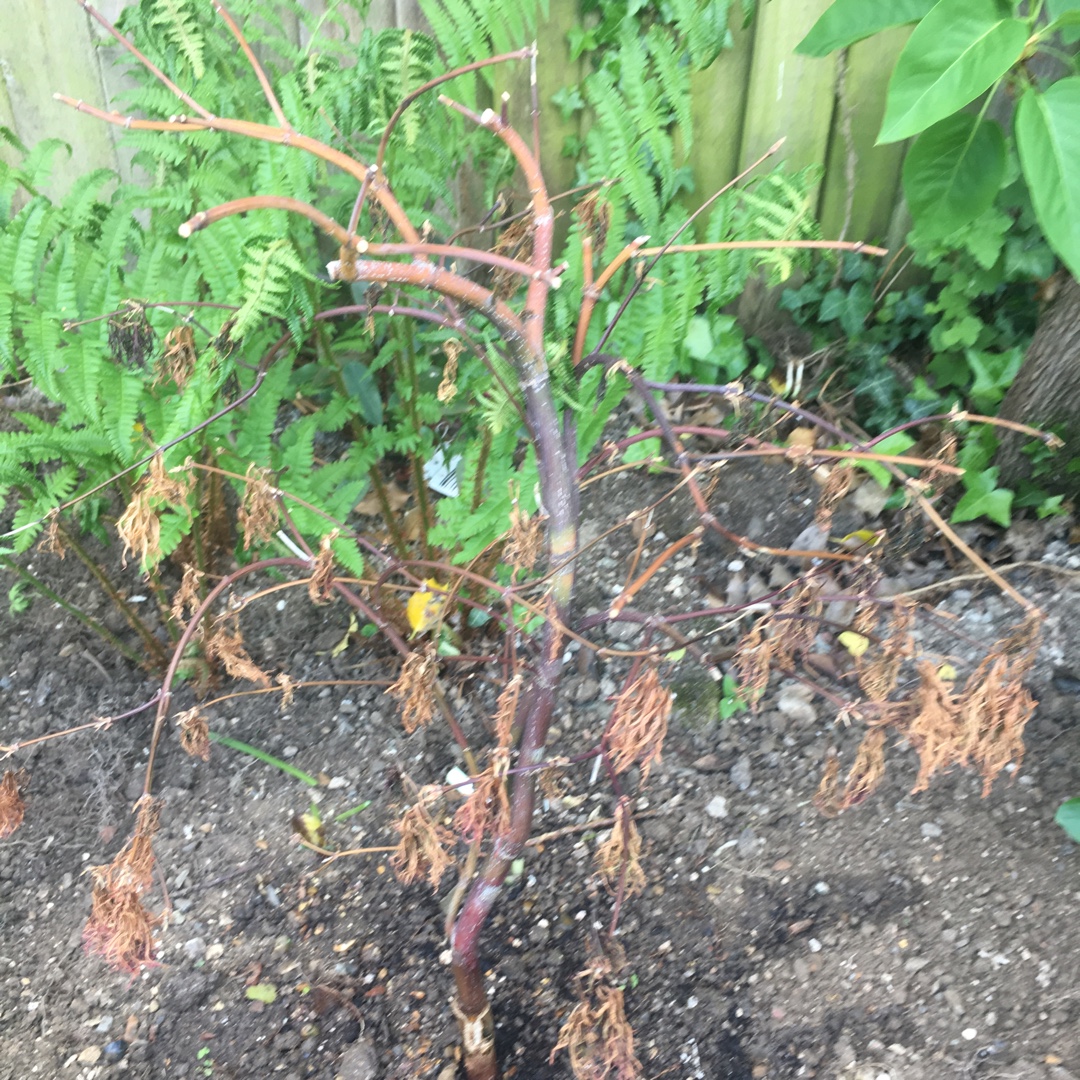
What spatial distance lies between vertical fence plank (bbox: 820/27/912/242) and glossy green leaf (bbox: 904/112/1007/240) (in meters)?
0.60

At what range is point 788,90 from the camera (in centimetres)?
225

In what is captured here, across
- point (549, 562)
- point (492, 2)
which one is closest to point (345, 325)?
point (492, 2)

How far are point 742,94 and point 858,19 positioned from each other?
2.17ft

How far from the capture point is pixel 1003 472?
2197 millimetres

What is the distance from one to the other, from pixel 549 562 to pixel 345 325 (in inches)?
50.1

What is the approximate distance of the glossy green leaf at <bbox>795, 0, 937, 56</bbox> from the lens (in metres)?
1.66

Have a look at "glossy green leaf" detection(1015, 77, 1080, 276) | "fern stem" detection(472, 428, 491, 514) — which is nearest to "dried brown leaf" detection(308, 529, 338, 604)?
"fern stem" detection(472, 428, 491, 514)

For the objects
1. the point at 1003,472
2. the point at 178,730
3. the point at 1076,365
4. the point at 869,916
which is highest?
the point at 1076,365

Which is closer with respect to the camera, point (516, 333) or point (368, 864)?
point (516, 333)

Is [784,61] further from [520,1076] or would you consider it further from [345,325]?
[520,1076]

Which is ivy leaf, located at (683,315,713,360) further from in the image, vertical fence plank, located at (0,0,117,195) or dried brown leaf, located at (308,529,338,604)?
vertical fence plank, located at (0,0,117,195)

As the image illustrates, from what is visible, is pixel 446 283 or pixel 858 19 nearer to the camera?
pixel 446 283

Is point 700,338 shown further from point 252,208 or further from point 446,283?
point 252,208

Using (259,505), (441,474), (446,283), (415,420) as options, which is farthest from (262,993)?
(446,283)
